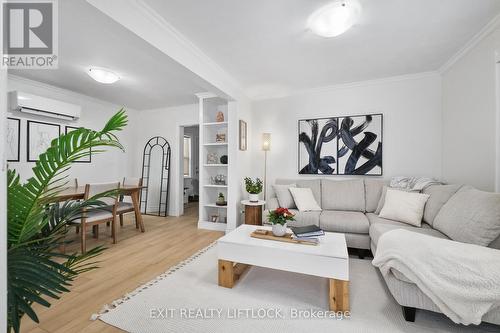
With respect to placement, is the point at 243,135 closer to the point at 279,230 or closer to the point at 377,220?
the point at 279,230

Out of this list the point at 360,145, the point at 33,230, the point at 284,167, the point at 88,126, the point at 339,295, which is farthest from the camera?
the point at 88,126

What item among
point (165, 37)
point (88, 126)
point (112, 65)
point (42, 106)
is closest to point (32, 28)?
point (112, 65)

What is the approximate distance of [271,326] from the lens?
1.57 meters

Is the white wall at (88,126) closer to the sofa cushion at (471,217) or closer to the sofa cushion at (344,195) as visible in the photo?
the sofa cushion at (344,195)

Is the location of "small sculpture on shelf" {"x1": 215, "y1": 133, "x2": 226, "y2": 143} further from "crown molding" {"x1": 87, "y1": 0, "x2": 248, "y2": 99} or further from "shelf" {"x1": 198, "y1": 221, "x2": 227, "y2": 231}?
"shelf" {"x1": 198, "y1": 221, "x2": 227, "y2": 231}

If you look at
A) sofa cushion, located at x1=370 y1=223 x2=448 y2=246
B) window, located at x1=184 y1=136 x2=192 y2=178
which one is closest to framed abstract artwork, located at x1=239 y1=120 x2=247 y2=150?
sofa cushion, located at x1=370 y1=223 x2=448 y2=246

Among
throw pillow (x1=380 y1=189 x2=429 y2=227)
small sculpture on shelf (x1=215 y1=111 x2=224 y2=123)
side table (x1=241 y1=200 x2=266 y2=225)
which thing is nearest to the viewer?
throw pillow (x1=380 y1=189 x2=429 y2=227)

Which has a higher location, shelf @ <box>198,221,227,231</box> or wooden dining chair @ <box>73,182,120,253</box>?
wooden dining chair @ <box>73,182,120,253</box>

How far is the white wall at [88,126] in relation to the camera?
3.39 metres

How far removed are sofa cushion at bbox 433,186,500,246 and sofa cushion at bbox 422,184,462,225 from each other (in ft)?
0.46

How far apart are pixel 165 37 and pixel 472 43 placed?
3.21m

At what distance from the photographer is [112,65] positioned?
290 centimetres

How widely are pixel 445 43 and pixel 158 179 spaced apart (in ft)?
17.5

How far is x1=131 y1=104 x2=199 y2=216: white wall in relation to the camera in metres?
4.91
